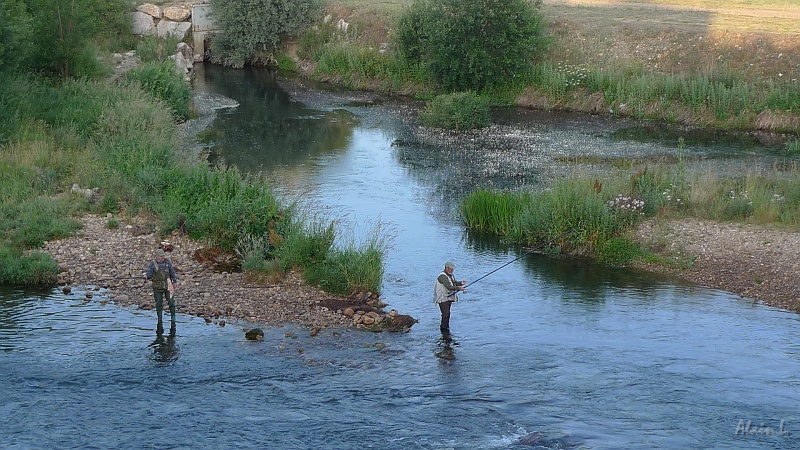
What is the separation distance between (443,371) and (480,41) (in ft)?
92.7

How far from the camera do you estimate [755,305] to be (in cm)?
2094

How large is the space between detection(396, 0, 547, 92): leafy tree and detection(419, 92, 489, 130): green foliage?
4267 millimetres

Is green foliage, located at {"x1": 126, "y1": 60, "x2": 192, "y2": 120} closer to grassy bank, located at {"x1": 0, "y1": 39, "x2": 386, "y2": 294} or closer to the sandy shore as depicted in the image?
grassy bank, located at {"x1": 0, "y1": 39, "x2": 386, "y2": 294}

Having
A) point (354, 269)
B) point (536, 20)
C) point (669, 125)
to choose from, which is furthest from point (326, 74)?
point (354, 269)

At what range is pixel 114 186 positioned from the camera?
26125 millimetres

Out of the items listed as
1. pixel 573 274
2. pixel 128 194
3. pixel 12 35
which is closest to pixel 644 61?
pixel 573 274

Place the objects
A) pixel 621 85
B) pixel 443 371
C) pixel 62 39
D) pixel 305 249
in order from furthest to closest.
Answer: pixel 621 85, pixel 62 39, pixel 305 249, pixel 443 371

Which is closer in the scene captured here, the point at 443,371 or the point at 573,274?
the point at 443,371

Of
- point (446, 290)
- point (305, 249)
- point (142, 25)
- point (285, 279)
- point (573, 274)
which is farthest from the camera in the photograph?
point (142, 25)

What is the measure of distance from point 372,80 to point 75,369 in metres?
34.2

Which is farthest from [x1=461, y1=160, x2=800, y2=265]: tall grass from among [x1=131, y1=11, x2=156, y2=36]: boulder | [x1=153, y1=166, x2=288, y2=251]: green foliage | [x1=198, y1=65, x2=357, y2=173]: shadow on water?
[x1=131, y1=11, x2=156, y2=36]: boulder

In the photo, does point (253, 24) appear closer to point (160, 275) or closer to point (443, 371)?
point (160, 275)

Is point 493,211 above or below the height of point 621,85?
below

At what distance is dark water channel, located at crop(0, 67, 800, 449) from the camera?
1452 centimetres
